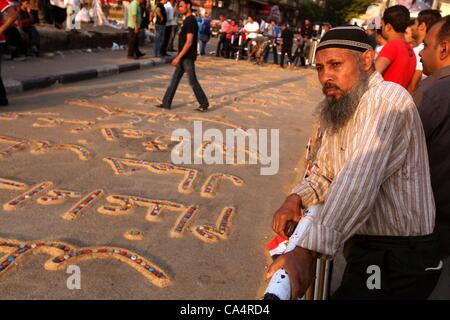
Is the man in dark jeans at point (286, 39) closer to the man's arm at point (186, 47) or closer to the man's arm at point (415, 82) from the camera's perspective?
the man's arm at point (186, 47)

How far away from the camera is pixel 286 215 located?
5.75 feet

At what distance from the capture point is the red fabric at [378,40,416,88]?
3557 millimetres

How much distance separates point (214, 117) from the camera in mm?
6699

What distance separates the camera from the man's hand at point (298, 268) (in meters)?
1.25

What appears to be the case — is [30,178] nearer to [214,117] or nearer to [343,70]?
[343,70]

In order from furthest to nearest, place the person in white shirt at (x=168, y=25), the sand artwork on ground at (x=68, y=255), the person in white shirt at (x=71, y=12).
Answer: the person in white shirt at (x=168, y=25) → the person in white shirt at (x=71, y=12) → the sand artwork on ground at (x=68, y=255)

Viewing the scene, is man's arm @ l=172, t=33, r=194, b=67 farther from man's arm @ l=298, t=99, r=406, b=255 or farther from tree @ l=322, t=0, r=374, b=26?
tree @ l=322, t=0, r=374, b=26

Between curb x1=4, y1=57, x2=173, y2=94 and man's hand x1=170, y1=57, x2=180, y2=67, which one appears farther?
curb x1=4, y1=57, x2=173, y2=94

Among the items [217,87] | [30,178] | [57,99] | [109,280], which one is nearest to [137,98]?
[57,99]

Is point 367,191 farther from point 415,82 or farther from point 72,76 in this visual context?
point 72,76

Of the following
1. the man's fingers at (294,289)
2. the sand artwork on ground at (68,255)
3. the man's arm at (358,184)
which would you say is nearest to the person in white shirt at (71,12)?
the sand artwork on ground at (68,255)

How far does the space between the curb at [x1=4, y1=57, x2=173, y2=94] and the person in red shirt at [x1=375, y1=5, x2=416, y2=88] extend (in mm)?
6071

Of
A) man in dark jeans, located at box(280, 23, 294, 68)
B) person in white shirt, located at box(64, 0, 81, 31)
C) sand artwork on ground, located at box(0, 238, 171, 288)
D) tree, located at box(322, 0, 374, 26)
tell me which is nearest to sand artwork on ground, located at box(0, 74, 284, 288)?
sand artwork on ground, located at box(0, 238, 171, 288)
